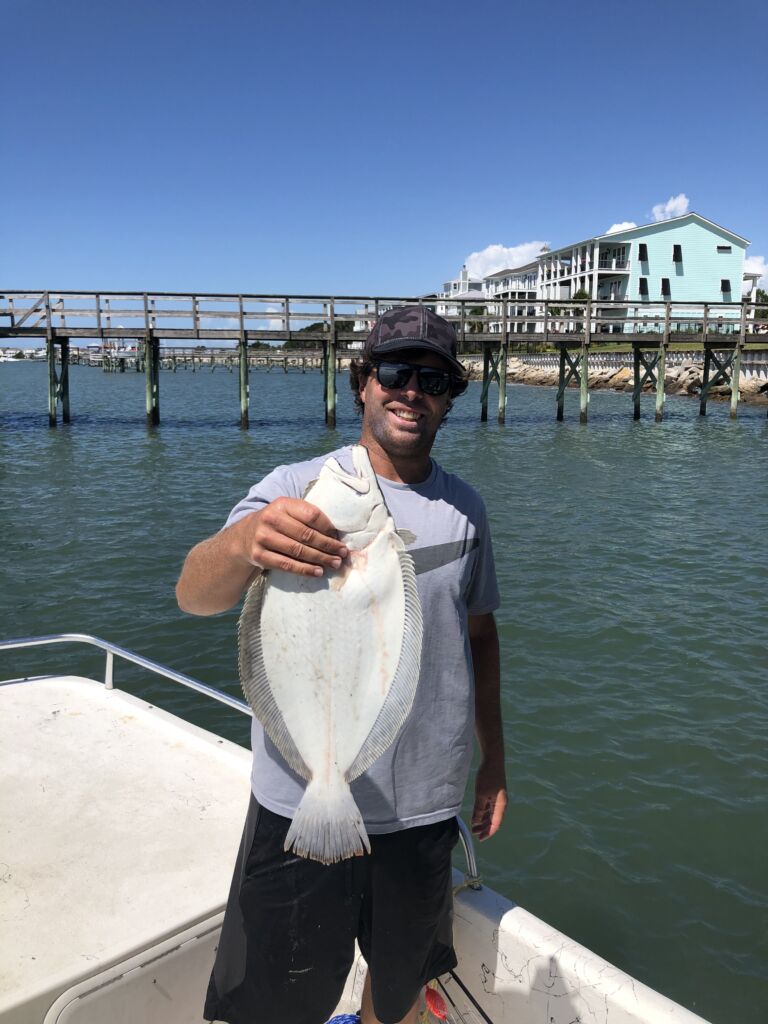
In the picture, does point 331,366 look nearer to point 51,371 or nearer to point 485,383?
point 485,383

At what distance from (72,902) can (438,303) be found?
1076 inches

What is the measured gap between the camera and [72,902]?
2799mm

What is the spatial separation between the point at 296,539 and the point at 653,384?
54981 mm

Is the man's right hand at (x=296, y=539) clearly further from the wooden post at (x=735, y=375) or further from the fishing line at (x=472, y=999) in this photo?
the wooden post at (x=735, y=375)

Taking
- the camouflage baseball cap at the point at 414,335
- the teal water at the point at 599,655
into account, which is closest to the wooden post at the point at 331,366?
the teal water at the point at 599,655

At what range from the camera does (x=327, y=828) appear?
1.76 m

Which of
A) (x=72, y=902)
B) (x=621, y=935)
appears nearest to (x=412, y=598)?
(x=72, y=902)

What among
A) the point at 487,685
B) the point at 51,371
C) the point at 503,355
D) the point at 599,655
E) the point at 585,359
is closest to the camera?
the point at 487,685

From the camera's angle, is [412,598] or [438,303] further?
[438,303]

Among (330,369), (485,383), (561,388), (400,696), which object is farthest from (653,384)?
(400,696)

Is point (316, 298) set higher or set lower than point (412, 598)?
higher

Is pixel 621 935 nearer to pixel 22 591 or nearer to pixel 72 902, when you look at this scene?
pixel 72 902

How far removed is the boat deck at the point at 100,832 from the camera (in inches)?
101

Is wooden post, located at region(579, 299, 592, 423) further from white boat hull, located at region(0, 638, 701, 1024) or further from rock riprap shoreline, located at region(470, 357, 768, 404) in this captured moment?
white boat hull, located at region(0, 638, 701, 1024)
